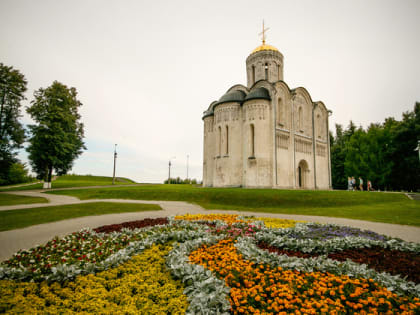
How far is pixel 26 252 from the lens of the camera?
5.40 m

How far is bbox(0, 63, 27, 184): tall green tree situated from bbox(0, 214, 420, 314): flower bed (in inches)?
1165

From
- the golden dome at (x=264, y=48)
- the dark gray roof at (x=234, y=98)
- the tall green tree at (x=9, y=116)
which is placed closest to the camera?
the tall green tree at (x=9, y=116)

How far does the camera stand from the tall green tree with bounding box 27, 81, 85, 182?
2847 centimetres

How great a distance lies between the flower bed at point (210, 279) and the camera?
3260 mm

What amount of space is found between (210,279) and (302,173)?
33568 millimetres

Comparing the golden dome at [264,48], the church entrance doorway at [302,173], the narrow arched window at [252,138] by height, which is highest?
the golden dome at [264,48]

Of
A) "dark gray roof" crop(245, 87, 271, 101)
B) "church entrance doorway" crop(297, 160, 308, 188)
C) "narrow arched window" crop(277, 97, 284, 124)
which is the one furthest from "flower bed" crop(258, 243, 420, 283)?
"church entrance doorway" crop(297, 160, 308, 188)

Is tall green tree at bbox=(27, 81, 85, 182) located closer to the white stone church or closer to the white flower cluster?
the white stone church

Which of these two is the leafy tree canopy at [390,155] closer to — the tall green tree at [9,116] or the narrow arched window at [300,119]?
the narrow arched window at [300,119]

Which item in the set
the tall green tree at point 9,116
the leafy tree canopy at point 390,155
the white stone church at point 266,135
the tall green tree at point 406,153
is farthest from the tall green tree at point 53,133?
the tall green tree at point 406,153

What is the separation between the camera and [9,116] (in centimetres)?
2814

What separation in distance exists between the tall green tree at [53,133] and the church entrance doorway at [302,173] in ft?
109

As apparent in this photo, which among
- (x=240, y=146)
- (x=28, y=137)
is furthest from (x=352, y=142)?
(x=28, y=137)

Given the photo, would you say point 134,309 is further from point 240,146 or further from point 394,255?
point 240,146
